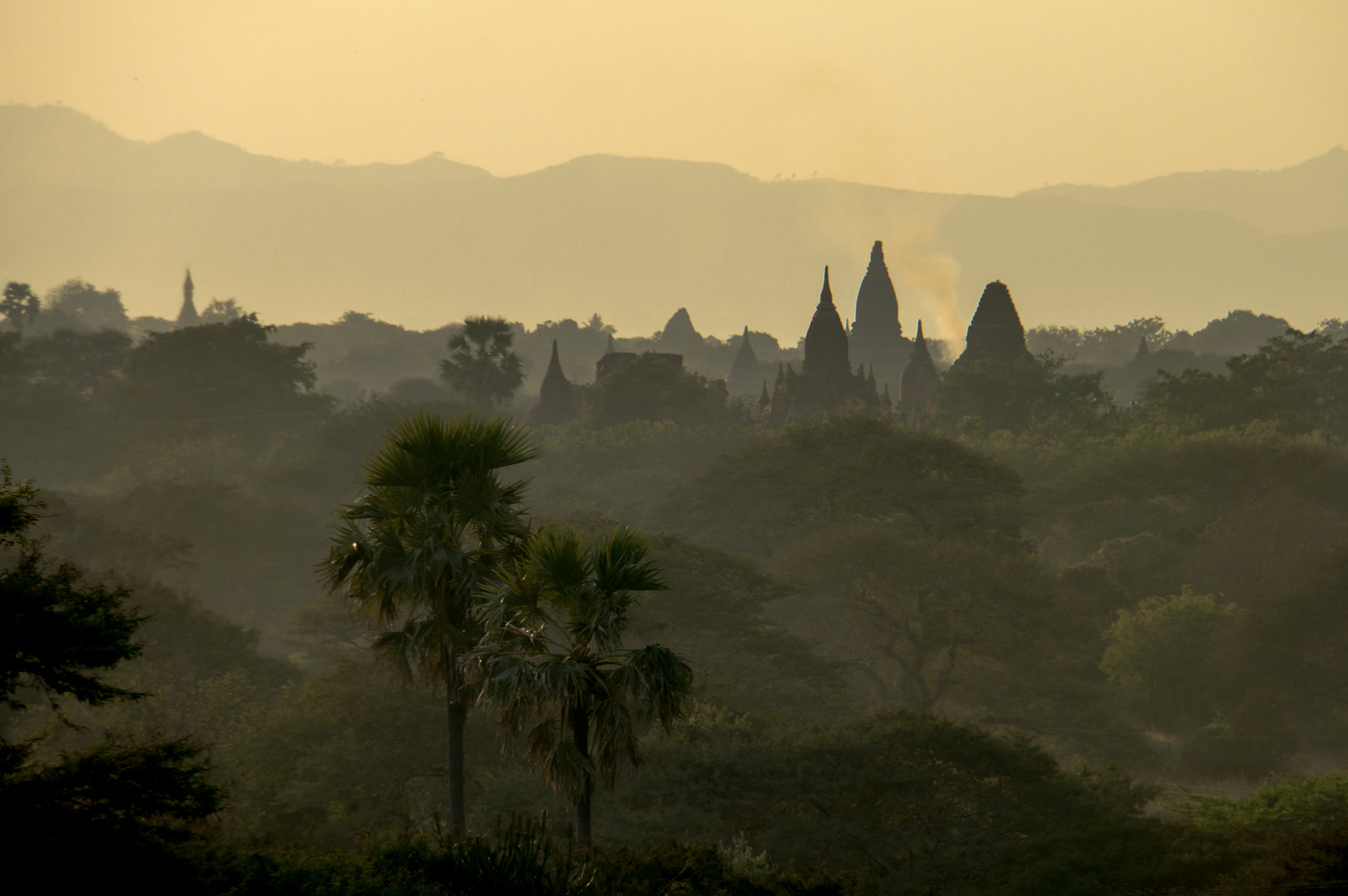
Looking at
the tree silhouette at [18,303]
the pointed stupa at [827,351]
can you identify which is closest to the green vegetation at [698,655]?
the pointed stupa at [827,351]

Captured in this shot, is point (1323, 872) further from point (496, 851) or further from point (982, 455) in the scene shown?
point (982, 455)

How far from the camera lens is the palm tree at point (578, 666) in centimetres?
1258

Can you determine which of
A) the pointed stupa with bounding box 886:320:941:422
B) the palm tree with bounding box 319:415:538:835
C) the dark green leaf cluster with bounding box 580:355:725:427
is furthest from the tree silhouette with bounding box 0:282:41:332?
the palm tree with bounding box 319:415:538:835

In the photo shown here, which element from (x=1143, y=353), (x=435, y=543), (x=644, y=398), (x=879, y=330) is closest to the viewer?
(x=435, y=543)

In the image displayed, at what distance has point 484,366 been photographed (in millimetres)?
80688

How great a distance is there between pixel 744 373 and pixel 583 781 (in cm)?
13169

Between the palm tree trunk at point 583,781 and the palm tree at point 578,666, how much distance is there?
1 centimetres

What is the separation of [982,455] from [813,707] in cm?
1849

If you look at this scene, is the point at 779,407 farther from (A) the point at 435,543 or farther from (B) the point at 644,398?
(A) the point at 435,543

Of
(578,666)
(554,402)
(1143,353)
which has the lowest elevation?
(578,666)

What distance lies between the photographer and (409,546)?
14180mm

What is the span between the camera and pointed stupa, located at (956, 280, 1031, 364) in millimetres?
91938

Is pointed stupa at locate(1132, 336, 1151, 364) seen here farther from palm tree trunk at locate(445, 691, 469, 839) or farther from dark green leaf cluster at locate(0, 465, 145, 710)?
dark green leaf cluster at locate(0, 465, 145, 710)

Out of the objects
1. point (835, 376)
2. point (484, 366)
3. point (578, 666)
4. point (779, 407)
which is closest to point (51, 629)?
point (578, 666)
